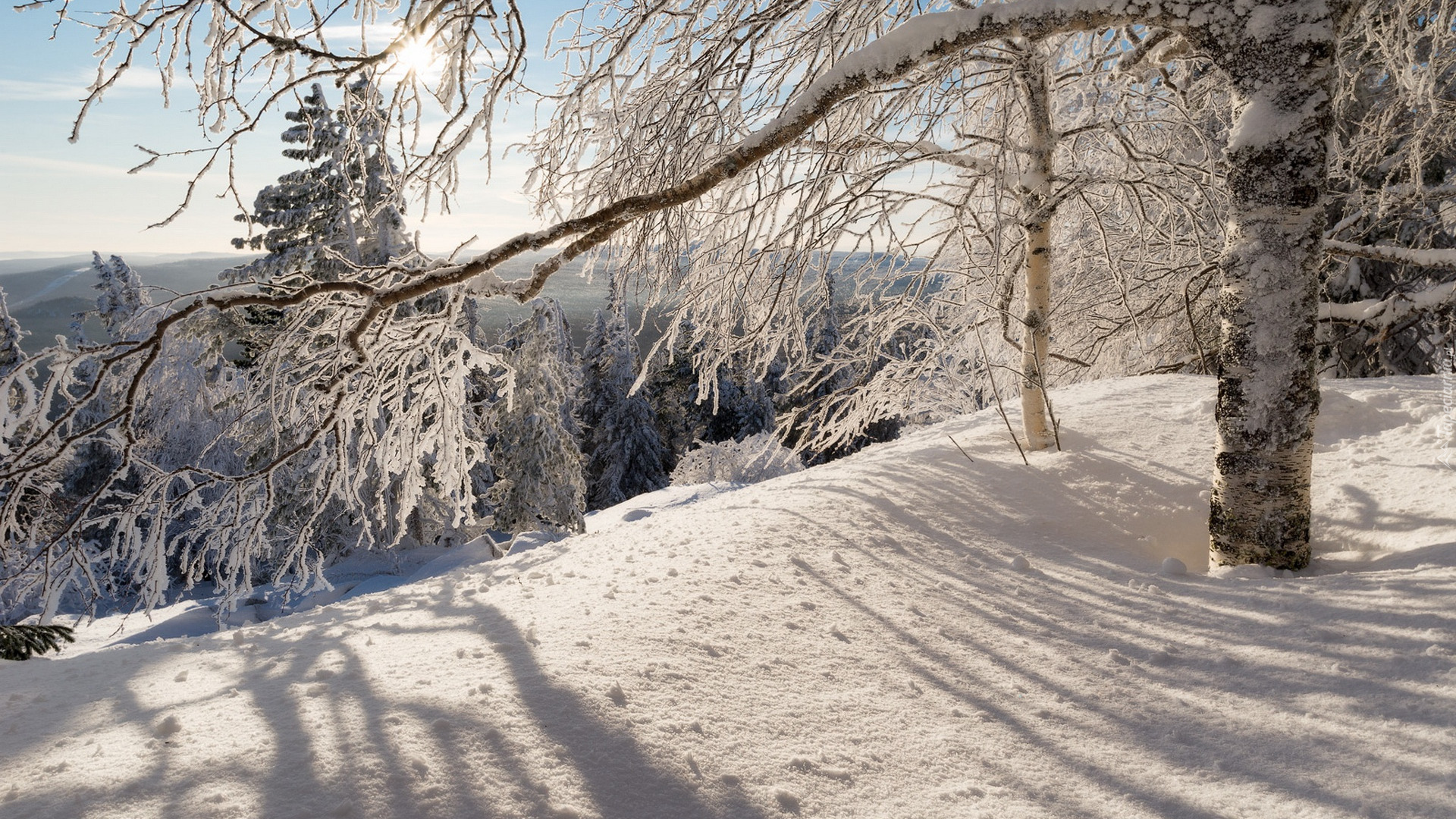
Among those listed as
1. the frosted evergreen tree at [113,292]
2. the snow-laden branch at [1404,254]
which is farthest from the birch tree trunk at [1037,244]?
the frosted evergreen tree at [113,292]

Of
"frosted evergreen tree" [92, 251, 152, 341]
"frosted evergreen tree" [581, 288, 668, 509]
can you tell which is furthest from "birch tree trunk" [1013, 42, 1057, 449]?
"frosted evergreen tree" [92, 251, 152, 341]

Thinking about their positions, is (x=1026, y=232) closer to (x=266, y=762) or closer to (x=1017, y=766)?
(x=1017, y=766)

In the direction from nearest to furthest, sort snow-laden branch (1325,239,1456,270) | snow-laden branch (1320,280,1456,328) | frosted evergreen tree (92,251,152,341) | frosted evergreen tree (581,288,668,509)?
snow-laden branch (1325,239,1456,270), snow-laden branch (1320,280,1456,328), frosted evergreen tree (92,251,152,341), frosted evergreen tree (581,288,668,509)

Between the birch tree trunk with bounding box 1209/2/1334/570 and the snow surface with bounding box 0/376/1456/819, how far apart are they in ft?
0.98

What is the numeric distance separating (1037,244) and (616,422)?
88.3 feet

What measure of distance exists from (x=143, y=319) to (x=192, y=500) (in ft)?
3.43

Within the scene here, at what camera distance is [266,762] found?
6.39 feet

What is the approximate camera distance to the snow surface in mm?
1890

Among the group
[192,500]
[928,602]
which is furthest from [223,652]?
[928,602]

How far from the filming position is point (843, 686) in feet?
8.38

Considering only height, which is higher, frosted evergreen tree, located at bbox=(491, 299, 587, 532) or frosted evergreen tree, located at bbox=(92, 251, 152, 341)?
frosted evergreen tree, located at bbox=(92, 251, 152, 341)

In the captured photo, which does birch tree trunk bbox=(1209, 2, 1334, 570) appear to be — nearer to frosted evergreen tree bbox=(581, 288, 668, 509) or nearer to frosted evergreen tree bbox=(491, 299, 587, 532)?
frosted evergreen tree bbox=(491, 299, 587, 532)

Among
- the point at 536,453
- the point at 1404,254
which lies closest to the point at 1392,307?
the point at 1404,254

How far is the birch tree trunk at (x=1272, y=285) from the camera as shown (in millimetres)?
3020
